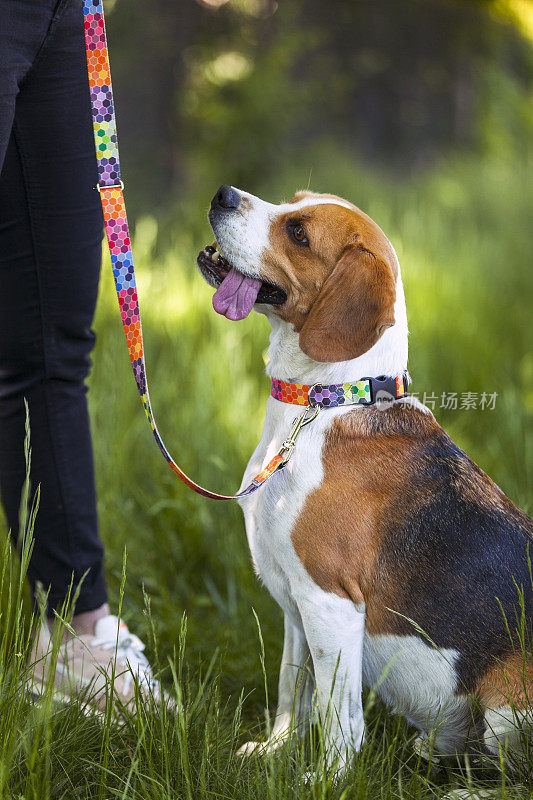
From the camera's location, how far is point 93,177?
2.32 m

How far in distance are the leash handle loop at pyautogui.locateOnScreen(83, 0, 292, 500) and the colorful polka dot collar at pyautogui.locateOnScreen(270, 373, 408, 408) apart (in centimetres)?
20

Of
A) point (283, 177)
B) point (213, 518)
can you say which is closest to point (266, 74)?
point (283, 177)

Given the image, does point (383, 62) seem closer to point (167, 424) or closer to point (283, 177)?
point (283, 177)

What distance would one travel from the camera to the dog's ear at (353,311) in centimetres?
219

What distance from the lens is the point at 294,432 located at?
2203mm

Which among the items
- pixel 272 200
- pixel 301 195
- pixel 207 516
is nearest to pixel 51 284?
pixel 301 195

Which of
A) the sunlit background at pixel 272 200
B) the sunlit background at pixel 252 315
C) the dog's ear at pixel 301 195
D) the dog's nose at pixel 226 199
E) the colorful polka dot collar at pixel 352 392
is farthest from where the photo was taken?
the sunlit background at pixel 272 200

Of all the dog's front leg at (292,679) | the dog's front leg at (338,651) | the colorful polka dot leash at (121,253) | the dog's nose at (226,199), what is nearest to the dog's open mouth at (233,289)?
the dog's nose at (226,199)

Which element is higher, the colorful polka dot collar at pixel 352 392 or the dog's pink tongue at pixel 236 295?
the dog's pink tongue at pixel 236 295

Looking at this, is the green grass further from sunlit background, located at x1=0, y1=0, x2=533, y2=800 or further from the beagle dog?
the beagle dog

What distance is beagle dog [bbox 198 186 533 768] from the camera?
215 cm

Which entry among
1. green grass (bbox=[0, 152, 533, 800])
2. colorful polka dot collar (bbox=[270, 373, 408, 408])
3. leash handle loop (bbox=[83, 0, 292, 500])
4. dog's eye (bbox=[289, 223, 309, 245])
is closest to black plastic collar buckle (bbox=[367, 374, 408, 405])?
colorful polka dot collar (bbox=[270, 373, 408, 408])

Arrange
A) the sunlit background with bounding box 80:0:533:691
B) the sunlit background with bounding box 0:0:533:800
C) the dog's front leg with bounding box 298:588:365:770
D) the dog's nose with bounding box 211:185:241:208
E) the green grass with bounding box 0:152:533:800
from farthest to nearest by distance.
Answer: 1. the sunlit background with bounding box 80:0:533:691
2. the dog's nose with bounding box 211:185:241:208
3. the dog's front leg with bounding box 298:588:365:770
4. the sunlit background with bounding box 0:0:533:800
5. the green grass with bounding box 0:152:533:800

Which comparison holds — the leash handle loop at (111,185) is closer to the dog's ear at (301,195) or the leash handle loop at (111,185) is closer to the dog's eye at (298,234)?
the dog's eye at (298,234)
